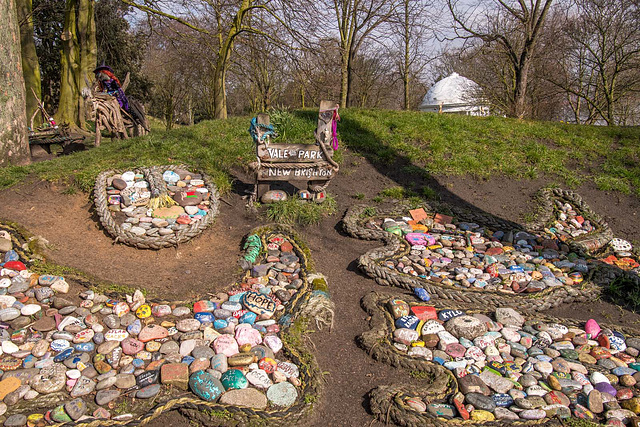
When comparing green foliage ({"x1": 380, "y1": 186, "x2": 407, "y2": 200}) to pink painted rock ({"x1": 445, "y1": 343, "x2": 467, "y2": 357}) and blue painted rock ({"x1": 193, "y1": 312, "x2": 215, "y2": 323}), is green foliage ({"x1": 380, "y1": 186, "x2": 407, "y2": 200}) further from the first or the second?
blue painted rock ({"x1": 193, "y1": 312, "x2": 215, "y2": 323})

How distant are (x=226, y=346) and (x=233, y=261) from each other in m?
1.71

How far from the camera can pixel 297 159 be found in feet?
21.5

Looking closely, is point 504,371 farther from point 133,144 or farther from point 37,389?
point 133,144

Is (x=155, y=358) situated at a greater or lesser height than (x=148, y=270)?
lesser

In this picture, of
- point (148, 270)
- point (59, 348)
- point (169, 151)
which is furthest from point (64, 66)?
point (59, 348)

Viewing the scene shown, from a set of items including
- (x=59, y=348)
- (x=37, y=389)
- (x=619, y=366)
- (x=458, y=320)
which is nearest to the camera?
(x=37, y=389)

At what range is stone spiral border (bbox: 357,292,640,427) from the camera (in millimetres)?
3287

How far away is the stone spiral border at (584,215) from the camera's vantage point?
6.57 metres

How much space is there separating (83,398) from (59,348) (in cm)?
64

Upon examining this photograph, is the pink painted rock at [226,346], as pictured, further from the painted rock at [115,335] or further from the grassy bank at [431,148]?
the grassy bank at [431,148]

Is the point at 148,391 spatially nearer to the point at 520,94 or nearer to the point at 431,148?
the point at 431,148

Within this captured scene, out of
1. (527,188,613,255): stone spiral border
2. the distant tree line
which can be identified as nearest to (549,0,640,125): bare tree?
the distant tree line

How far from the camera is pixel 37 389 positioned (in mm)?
3217

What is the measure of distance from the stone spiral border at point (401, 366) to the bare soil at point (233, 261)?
100 mm
